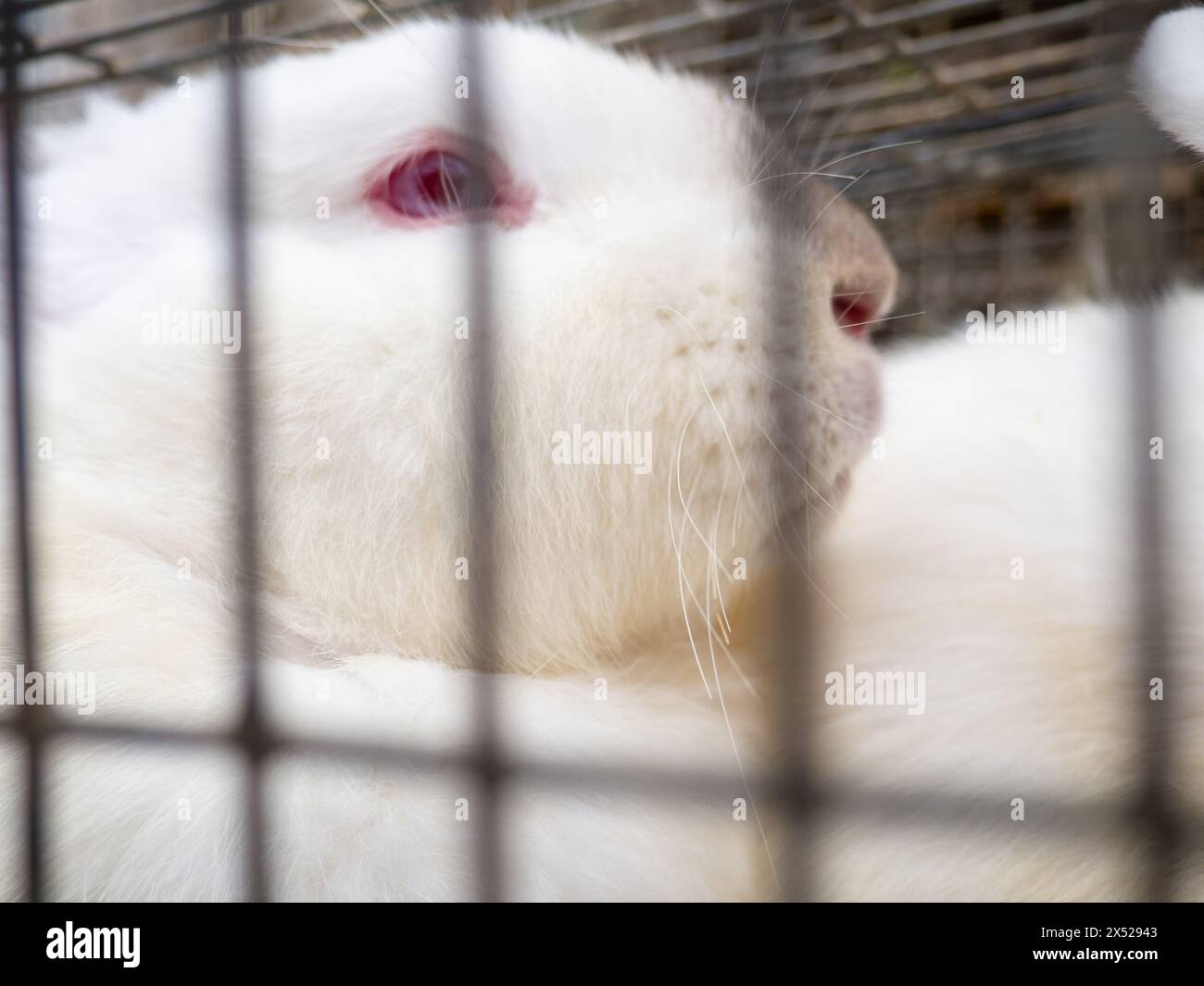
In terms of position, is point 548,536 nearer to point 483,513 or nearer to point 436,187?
point 483,513

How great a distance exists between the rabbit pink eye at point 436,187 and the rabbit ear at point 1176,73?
1.59ft

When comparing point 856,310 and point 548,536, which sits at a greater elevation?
point 856,310

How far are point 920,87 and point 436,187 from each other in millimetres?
425

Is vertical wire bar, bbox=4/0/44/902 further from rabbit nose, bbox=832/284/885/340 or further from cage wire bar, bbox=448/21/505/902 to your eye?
rabbit nose, bbox=832/284/885/340

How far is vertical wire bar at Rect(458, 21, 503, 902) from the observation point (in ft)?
2.07

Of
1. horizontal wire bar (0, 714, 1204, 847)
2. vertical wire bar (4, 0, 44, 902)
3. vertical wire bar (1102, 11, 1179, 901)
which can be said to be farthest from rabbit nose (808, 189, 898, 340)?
vertical wire bar (4, 0, 44, 902)

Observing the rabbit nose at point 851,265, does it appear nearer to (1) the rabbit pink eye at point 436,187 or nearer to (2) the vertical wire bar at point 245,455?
(1) the rabbit pink eye at point 436,187

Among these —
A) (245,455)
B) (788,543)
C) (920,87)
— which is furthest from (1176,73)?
(245,455)

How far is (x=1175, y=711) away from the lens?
623 mm

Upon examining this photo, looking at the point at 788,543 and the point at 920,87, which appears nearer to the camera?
the point at 788,543

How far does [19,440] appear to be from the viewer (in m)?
0.71

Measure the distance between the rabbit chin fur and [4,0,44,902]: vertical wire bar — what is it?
0.04 feet
